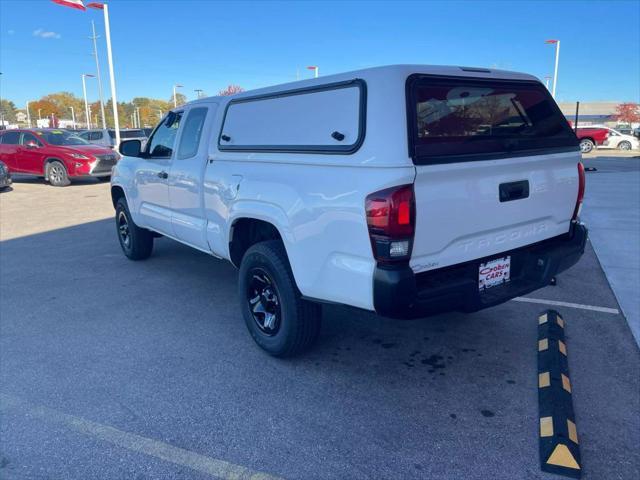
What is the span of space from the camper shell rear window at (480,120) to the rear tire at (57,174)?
47.3ft

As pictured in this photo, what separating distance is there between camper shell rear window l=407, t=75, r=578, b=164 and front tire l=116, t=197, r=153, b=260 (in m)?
4.50

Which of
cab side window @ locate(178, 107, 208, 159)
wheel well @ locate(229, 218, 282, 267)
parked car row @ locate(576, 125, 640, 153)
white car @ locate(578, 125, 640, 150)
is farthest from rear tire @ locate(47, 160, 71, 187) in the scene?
white car @ locate(578, 125, 640, 150)

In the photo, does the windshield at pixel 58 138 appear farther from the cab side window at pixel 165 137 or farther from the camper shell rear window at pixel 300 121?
the camper shell rear window at pixel 300 121

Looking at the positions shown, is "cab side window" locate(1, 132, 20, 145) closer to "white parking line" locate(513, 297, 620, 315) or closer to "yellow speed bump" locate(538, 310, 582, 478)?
"white parking line" locate(513, 297, 620, 315)

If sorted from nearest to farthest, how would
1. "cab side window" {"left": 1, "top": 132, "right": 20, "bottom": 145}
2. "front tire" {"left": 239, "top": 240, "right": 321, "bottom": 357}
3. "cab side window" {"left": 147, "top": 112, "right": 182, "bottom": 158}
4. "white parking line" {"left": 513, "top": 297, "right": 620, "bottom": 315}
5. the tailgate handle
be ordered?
the tailgate handle, "front tire" {"left": 239, "top": 240, "right": 321, "bottom": 357}, "white parking line" {"left": 513, "top": 297, "right": 620, "bottom": 315}, "cab side window" {"left": 147, "top": 112, "right": 182, "bottom": 158}, "cab side window" {"left": 1, "top": 132, "right": 20, "bottom": 145}

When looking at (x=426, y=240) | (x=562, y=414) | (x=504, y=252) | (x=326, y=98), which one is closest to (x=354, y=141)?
(x=326, y=98)

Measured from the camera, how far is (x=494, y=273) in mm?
3275

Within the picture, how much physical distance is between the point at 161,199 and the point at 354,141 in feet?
10.3

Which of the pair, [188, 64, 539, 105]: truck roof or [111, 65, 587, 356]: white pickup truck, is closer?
[111, 65, 587, 356]: white pickup truck

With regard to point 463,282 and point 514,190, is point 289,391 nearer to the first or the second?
point 463,282

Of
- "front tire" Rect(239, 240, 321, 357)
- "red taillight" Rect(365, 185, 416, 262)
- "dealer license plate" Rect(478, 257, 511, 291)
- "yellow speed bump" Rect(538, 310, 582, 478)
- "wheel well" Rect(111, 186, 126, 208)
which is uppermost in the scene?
"red taillight" Rect(365, 185, 416, 262)

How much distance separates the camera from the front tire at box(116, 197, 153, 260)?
6.35 metres

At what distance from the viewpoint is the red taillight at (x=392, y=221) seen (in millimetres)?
2650

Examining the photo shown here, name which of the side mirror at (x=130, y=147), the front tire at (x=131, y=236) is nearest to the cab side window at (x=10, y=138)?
the front tire at (x=131, y=236)
